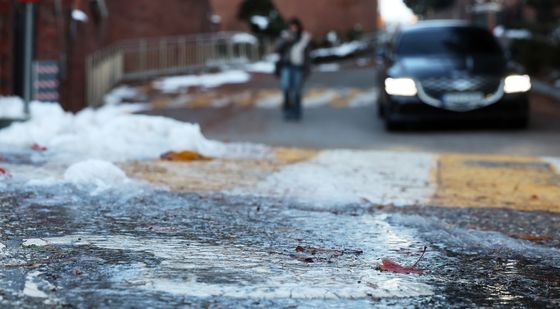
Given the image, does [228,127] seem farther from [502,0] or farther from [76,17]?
[502,0]

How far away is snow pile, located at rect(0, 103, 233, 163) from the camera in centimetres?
994

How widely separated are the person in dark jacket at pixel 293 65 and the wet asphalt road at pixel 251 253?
9.52 m

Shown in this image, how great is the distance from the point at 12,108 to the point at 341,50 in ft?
116

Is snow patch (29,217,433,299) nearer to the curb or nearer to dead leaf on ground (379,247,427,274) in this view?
dead leaf on ground (379,247,427,274)

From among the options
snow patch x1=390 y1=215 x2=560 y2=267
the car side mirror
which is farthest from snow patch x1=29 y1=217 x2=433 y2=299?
the car side mirror

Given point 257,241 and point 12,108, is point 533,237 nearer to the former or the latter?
point 257,241

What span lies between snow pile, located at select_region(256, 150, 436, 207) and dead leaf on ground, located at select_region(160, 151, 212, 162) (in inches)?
36.1

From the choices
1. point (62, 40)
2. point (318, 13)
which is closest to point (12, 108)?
point (62, 40)

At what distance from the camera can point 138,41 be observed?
3039cm

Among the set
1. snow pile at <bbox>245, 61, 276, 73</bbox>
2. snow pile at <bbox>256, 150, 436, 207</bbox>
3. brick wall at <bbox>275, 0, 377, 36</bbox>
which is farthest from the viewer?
brick wall at <bbox>275, 0, 377, 36</bbox>

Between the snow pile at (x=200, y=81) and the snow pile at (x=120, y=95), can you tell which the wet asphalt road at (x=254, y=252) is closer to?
the snow pile at (x=120, y=95)

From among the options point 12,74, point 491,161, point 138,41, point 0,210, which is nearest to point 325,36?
point 138,41

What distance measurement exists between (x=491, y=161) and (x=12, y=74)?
749 cm

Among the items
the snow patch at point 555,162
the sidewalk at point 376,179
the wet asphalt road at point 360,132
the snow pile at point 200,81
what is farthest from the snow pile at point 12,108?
the snow pile at point 200,81
